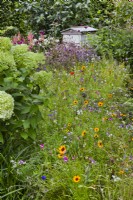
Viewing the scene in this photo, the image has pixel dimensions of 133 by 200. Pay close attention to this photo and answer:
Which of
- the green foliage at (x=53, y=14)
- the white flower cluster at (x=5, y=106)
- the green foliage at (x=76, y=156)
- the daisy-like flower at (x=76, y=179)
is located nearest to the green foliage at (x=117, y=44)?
the green foliage at (x=53, y=14)

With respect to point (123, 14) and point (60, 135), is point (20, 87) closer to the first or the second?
point (60, 135)

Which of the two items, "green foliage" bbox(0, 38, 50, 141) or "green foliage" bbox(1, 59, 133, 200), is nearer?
"green foliage" bbox(1, 59, 133, 200)

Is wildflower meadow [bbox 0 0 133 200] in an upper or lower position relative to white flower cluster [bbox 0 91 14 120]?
lower

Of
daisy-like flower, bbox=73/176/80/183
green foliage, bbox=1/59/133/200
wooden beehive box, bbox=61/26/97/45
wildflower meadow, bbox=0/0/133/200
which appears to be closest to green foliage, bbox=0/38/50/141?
wildflower meadow, bbox=0/0/133/200

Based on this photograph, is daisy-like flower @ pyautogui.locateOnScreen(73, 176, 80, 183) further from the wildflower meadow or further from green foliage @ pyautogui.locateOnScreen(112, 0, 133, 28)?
green foliage @ pyautogui.locateOnScreen(112, 0, 133, 28)

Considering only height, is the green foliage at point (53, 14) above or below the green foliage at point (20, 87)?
below

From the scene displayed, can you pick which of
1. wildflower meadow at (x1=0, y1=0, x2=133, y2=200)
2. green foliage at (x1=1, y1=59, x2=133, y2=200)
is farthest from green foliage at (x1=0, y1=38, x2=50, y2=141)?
green foliage at (x1=1, y1=59, x2=133, y2=200)

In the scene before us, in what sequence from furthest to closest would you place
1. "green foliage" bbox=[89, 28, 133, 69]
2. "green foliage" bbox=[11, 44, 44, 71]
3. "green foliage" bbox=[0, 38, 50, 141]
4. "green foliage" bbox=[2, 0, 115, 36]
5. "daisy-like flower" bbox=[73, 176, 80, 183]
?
"green foliage" bbox=[2, 0, 115, 36], "green foliage" bbox=[89, 28, 133, 69], "green foliage" bbox=[11, 44, 44, 71], "green foliage" bbox=[0, 38, 50, 141], "daisy-like flower" bbox=[73, 176, 80, 183]

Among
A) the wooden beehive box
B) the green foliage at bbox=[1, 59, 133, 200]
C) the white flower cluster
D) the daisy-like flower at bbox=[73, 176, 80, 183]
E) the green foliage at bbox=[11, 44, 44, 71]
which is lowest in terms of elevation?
the wooden beehive box

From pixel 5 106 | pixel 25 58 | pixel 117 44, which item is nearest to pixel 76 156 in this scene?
pixel 5 106

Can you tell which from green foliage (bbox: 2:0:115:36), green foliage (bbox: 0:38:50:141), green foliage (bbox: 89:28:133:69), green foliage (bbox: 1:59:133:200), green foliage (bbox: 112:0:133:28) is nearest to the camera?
green foliage (bbox: 1:59:133:200)

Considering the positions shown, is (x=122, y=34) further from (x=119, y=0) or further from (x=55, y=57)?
(x=119, y=0)

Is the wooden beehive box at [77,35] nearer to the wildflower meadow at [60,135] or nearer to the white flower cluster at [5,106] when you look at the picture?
the wildflower meadow at [60,135]


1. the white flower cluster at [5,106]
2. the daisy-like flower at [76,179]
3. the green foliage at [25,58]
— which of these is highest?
the green foliage at [25,58]
